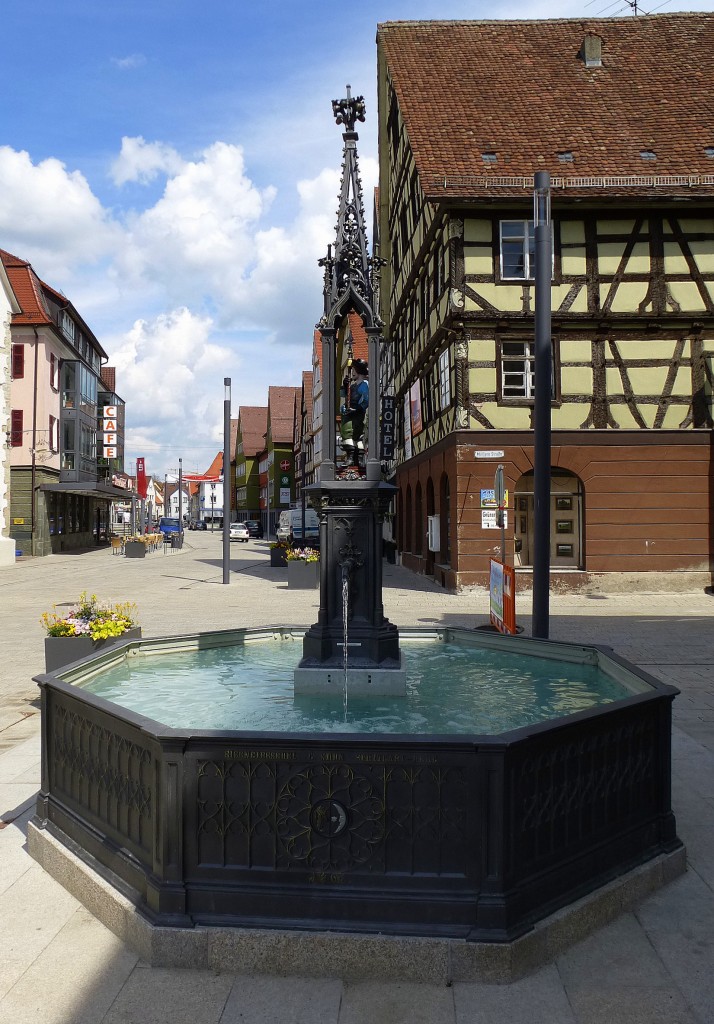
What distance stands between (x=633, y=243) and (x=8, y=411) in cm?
2708

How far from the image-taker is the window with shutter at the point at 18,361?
138ft

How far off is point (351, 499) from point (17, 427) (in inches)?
1546

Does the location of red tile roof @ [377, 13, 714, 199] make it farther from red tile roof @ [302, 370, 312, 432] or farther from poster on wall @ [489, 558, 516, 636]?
red tile roof @ [302, 370, 312, 432]

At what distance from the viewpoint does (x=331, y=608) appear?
22.7 feet

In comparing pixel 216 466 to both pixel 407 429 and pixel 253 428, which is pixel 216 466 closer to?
pixel 253 428

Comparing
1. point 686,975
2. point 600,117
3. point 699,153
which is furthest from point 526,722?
point 600,117

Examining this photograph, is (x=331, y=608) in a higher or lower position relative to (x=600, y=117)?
lower

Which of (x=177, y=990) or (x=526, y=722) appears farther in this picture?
(x=526, y=722)

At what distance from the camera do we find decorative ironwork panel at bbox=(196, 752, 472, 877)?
3928mm

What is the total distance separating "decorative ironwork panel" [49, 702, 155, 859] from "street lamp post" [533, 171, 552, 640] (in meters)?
6.36

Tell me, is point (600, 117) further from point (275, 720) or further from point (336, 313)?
point (275, 720)

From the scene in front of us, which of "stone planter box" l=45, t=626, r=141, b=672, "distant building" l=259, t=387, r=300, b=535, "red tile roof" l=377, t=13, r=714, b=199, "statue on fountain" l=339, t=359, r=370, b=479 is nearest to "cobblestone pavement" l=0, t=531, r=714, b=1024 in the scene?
"stone planter box" l=45, t=626, r=141, b=672

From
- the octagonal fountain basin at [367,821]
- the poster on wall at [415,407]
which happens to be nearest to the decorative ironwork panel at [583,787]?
the octagonal fountain basin at [367,821]

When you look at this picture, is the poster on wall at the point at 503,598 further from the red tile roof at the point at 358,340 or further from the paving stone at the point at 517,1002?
the red tile roof at the point at 358,340
